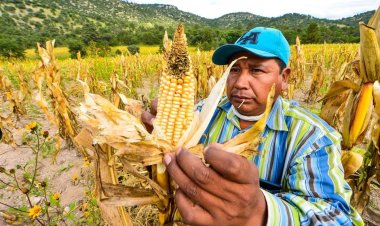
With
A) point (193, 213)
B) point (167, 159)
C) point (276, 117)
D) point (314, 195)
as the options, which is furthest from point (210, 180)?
point (276, 117)

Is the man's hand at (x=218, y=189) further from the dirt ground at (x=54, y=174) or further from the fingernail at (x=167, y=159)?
the dirt ground at (x=54, y=174)

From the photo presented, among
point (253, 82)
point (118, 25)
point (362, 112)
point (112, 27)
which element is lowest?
point (362, 112)

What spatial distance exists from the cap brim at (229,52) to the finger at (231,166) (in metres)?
0.82

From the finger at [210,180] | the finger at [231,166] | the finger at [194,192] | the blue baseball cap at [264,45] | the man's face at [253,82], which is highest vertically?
the blue baseball cap at [264,45]

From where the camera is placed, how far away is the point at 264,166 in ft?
4.67

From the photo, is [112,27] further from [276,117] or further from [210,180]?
[210,180]

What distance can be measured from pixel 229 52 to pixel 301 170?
811mm

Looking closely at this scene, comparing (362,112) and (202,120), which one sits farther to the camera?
(362,112)

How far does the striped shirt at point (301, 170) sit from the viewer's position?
3.27 ft

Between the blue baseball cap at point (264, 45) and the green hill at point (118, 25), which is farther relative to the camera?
the green hill at point (118, 25)

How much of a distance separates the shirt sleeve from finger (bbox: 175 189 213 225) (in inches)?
8.7

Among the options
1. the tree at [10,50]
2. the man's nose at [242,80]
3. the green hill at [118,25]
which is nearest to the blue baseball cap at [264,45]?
the man's nose at [242,80]

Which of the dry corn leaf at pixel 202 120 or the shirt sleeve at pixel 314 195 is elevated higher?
the dry corn leaf at pixel 202 120

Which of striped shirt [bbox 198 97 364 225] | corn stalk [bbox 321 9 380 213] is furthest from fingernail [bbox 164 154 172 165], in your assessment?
corn stalk [bbox 321 9 380 213]
